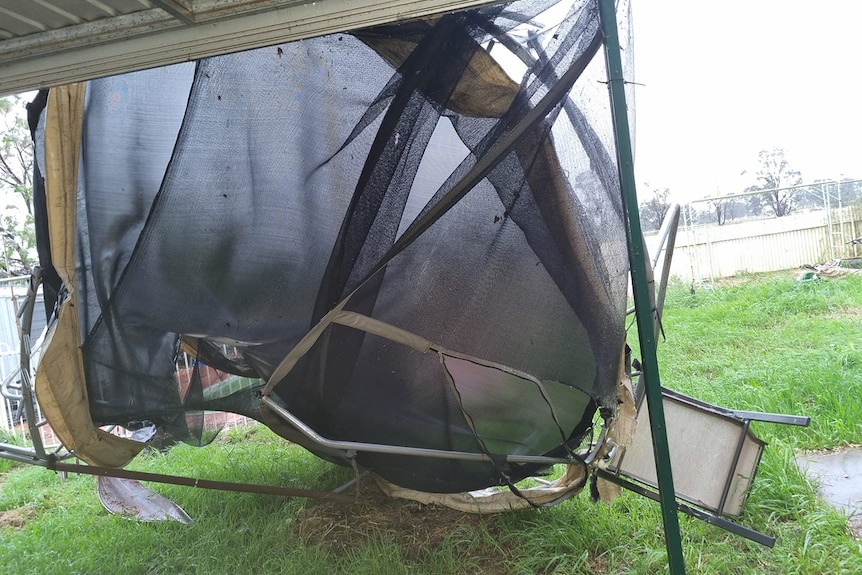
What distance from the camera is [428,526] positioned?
2855 millimetres

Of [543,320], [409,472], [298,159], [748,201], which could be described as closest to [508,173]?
[543,320]

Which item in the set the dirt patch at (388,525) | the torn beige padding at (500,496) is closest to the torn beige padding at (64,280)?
the dirt patch at (388,525)

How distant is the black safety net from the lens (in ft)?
6.02

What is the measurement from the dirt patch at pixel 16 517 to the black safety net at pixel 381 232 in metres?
2.16

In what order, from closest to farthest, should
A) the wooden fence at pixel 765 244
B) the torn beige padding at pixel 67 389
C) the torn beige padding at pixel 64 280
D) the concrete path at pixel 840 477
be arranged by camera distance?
the torn beige padding at pixel 64 280 < the torn beige padding at pixel 67 389 < the concrete path at pixel 840 477 < the wooden fence at pixel 765 244

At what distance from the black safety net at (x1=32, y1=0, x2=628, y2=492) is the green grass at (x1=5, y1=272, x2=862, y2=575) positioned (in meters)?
0.46

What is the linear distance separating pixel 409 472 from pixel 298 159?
53.8 inches

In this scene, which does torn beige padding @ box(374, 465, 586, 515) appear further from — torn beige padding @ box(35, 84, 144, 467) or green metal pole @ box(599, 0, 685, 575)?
torn beige padding @ box(35, 84, 144, 467)

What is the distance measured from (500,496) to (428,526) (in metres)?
0.51

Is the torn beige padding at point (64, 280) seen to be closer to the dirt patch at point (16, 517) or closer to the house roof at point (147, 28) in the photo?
the house roof at point (147, 28)

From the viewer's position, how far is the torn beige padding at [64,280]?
6.74 ft

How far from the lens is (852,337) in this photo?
504 centimetres

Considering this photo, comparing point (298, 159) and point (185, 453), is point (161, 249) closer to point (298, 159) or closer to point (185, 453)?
point (298, 159)

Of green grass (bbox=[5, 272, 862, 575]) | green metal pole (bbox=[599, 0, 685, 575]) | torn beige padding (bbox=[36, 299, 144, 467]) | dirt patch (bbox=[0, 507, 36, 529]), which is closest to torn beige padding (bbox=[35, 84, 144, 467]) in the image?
torn beige padding (bbox=[36, 299, 144, 467])
